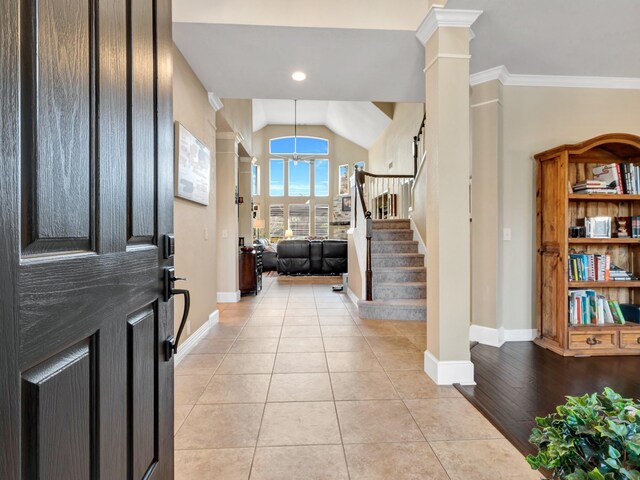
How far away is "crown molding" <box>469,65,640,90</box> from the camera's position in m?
3.30

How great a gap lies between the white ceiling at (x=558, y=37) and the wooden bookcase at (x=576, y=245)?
2.30ft

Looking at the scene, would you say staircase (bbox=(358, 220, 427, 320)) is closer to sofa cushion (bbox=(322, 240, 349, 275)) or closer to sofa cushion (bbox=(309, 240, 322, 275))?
sofa cushion (bbox=(322, 240, 349, 275))

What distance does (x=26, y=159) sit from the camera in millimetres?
528

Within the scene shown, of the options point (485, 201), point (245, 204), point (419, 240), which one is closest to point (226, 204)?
point (245, 204)

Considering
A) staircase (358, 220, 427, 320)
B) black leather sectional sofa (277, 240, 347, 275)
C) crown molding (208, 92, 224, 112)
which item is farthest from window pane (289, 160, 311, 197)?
crown molding (208, 92, 224, 112)

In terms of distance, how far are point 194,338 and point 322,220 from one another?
9851 mm

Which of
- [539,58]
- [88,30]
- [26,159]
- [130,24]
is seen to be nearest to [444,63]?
[539,58]

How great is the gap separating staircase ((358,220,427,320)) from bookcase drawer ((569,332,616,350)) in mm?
1492

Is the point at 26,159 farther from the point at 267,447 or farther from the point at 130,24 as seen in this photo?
the point at 267,447

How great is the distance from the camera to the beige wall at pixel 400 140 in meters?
6.88

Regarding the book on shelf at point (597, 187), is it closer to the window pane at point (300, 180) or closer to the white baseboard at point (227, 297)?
the white baseboard at point (227, 297)

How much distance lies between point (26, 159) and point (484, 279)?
3.46 m

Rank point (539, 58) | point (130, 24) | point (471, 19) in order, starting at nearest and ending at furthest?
point (130, 24), point (471, 19), point (539, 58)

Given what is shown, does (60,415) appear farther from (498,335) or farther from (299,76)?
(498,335)
